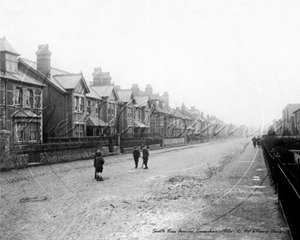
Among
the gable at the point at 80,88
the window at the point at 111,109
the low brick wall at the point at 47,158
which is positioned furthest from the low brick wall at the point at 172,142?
the low brick wall at the point at 47,158

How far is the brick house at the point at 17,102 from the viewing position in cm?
2622

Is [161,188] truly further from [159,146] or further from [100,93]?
[159,146]

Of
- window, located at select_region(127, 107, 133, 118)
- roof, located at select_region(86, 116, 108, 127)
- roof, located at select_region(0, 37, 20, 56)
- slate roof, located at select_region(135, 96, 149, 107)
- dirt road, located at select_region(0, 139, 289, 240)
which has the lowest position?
dirt road, located at select_region(0, 139, 289, 240)

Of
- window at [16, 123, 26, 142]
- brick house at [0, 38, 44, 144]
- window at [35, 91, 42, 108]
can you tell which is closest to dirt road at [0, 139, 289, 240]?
brick house at [0, 38, 44, 144]

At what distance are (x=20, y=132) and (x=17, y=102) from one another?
9.07ft

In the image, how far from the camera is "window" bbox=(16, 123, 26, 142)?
90.1ft

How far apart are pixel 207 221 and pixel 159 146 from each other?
4131 centimetres

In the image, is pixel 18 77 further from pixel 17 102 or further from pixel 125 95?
pixel 125 95

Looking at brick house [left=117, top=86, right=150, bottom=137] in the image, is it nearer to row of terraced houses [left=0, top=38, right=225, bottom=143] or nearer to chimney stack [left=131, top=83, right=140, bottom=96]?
row of terraced houses [left=0, top=38, right=225, bottom=143]

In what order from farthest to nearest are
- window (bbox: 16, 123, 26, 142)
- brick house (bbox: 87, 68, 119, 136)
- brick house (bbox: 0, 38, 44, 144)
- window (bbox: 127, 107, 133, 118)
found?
window (bbox: 127, 107, 133, 118) → brick house (bbox: 87, 68, 119, 136) → window (bbox: 16, 123, 26, 142) → brick house (bbox: 0, 38, 44, 144)

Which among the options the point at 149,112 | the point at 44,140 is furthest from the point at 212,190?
the point at 149,112

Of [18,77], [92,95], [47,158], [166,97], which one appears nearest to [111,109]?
[92,95]

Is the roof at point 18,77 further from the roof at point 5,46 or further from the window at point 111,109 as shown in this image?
the window at point 111,109

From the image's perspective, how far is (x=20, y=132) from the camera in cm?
2783
